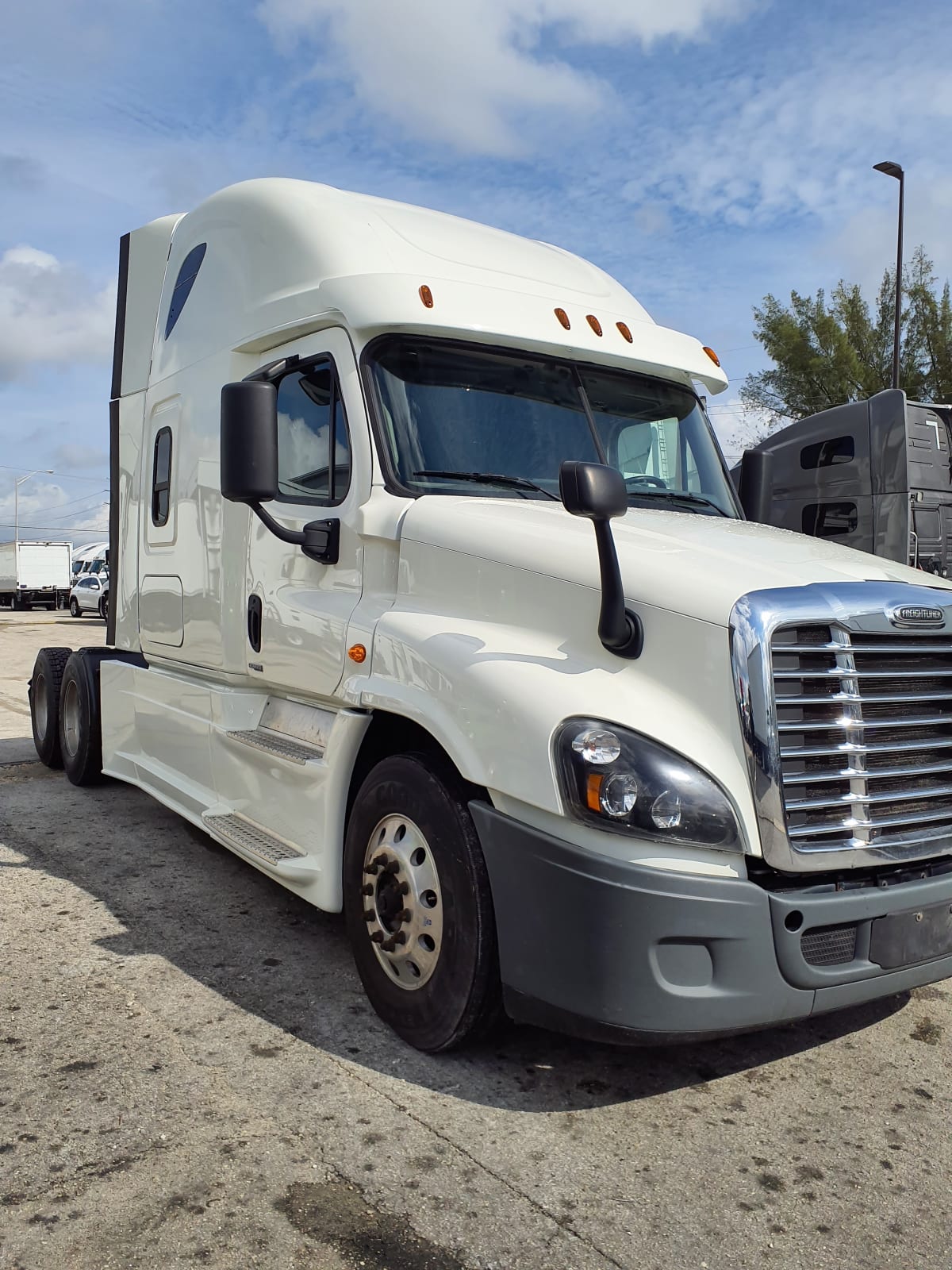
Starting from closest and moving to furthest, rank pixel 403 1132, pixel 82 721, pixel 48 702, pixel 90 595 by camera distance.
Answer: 1. pixel 403 1132
2. pixel 82 721
3. pixel 48 702
4. pixel 90 595

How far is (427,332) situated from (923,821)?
2470mm

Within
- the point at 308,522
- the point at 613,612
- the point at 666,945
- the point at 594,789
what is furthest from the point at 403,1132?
the point at 308,522

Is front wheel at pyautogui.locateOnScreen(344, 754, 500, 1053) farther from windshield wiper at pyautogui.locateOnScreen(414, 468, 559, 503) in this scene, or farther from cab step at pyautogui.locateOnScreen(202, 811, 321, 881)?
windshield wiper at pyautogui.locateOnScreen(414, 468, 559, 503)

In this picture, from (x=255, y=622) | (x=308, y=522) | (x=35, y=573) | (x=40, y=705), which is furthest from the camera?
(x=35, y=573)

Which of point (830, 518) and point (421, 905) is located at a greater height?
point (830, 518)

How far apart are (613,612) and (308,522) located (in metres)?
1.62

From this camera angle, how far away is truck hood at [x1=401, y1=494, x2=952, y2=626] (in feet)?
10.8

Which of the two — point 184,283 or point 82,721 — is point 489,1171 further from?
point 82,721

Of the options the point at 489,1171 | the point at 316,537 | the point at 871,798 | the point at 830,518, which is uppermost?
the point at 830,518

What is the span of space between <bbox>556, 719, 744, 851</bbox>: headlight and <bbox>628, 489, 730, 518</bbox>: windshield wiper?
1612mm

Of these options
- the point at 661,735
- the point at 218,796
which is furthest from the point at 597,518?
the point at 218,796

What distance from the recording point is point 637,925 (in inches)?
118

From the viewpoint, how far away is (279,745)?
4684 millimetres

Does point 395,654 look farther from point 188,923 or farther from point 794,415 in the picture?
point 794,415
